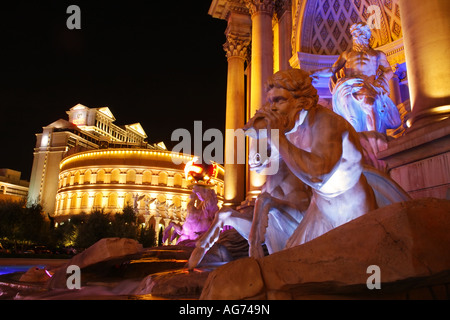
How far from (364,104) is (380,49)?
7448 millimetres

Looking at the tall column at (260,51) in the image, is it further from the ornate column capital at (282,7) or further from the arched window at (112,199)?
the arched window at (112,199)

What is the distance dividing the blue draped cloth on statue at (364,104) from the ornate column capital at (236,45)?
1267 centimetres

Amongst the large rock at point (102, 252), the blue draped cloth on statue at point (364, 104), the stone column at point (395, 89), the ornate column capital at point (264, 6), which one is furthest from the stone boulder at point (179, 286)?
the ornate column capital at point (264, 6)

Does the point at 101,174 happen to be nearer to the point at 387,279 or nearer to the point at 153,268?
the point at 153,268

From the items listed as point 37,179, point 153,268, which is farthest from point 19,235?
point 37,179

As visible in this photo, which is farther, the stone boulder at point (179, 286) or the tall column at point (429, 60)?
the tall column at point (429, 60)

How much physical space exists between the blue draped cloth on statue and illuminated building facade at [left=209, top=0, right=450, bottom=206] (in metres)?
0.45

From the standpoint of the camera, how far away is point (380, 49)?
13422 mm

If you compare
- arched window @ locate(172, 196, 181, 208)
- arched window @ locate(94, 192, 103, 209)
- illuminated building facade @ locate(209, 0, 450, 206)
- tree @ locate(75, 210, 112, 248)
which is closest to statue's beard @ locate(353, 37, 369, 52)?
illuminated building facade @ locate(209, 0, 450, 206)

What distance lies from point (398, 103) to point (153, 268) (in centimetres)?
1148

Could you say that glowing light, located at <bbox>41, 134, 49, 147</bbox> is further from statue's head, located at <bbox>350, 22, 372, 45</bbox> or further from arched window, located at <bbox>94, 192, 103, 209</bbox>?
statue's head, located at <bbox>350, 22, 372, 45</bbox>

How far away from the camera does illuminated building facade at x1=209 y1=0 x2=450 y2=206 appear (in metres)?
5.46

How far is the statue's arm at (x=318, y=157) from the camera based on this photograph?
2.67m

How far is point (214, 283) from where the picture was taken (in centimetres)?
175
